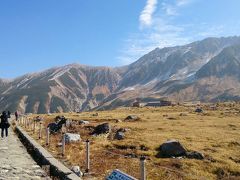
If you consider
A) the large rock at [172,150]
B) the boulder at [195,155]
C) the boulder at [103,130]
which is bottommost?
the boulder at [195,155]

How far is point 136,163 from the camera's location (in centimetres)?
2434

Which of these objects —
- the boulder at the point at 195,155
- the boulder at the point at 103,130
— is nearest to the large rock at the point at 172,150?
the boulder at the point at 195,155

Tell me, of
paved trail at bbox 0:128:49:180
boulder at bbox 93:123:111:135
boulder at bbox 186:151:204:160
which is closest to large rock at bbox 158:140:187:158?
boulder at bbox 186:151:204:160

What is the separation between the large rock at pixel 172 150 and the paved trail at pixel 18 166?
1008cm

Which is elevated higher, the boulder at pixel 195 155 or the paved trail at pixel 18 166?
the paved trail at pixel 18 166

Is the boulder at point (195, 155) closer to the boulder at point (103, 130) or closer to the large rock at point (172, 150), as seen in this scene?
the large rock at point (172, 150)

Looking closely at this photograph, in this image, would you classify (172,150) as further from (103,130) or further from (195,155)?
(103,130)

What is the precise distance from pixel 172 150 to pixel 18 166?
1357cm

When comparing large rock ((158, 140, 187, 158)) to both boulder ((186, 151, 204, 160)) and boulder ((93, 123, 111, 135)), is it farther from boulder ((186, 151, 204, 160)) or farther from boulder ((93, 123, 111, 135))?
boulder ((93, 123, 111, 135))

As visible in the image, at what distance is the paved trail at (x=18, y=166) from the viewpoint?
17095 millimetres

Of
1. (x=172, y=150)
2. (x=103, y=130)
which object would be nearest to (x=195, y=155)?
(x=172, y=150)

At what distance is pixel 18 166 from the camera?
19656mm

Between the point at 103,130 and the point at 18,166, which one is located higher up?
the point at 103,130

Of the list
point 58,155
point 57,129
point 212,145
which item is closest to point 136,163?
point 58,155
